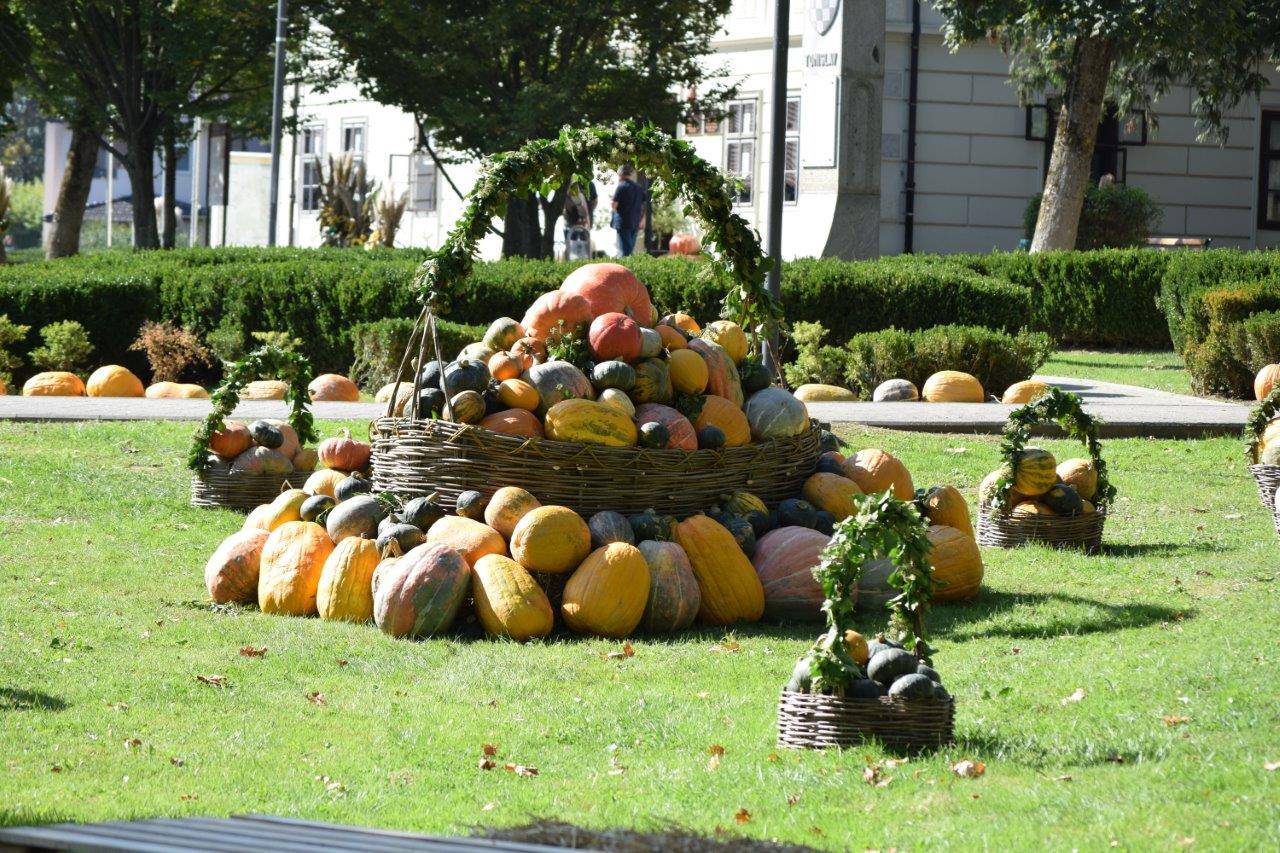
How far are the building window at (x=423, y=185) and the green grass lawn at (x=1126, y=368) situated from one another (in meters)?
23.7

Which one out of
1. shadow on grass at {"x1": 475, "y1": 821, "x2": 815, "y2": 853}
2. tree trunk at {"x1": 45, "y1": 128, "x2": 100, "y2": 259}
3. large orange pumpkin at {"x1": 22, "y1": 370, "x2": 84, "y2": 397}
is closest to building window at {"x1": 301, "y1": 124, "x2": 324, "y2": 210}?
tree trunk at {"x1": 45, "y1": 128, "x2": 100, "y2": 259}

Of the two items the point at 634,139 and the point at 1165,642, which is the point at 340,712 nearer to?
the point at 1165,642

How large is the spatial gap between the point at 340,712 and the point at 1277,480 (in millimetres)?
5719

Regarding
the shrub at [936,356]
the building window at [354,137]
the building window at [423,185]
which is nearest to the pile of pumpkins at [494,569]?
the shrub at [936,356]

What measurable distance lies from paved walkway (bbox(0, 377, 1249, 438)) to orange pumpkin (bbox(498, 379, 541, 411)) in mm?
5558

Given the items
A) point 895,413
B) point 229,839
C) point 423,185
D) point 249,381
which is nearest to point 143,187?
point 423,185

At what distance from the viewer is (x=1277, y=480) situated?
886cm

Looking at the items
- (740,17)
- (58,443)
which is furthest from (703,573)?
(740,17)

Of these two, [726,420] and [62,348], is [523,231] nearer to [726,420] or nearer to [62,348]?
[62,348]

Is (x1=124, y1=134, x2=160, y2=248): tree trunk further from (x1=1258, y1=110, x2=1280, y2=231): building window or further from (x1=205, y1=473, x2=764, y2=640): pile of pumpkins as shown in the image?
(x1=205, y1=473, x2=764, y2=640): pile of pumpkins

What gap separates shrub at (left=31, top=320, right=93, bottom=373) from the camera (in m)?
16.7

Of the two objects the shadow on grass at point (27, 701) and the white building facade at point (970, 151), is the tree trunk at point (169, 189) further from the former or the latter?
the shadow on grass at point (27, 701)

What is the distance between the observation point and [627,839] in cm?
359

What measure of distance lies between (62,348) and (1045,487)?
11720mm
